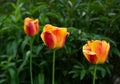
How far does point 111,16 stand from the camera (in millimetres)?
3008

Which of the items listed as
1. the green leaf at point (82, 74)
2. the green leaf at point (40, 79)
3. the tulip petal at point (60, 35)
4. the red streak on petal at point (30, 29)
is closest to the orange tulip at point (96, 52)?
the tulip petal at point (60, 35)

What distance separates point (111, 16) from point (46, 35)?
124 cm

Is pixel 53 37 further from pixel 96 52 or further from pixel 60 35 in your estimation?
pixel 96 52

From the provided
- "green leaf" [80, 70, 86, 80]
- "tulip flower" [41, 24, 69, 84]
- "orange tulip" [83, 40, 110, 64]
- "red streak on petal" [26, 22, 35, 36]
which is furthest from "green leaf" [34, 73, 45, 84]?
"orange tulip" [83, 40, 110, 64]

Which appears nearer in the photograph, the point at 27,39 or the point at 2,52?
the point at 27,39

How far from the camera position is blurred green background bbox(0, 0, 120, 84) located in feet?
9.25

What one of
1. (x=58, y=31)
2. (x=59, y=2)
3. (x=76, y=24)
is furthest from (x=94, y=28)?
(x=58, y=31)

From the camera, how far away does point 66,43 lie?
2867mm

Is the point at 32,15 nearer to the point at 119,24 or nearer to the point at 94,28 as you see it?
the point at 94,28

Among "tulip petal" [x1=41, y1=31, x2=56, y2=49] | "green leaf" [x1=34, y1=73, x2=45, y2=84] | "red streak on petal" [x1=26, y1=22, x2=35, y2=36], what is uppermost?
"tulip petal" [x1=41, y1=31, x2=56, y2=49]

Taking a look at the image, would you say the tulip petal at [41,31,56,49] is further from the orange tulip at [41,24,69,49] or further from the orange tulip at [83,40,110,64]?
the orange tulip at [83,40,110,64]

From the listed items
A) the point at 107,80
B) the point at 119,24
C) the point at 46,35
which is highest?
the point at 46,35

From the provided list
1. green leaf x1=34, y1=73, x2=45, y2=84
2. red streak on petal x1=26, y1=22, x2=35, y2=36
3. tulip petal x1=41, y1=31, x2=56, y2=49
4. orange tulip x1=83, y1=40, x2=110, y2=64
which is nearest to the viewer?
orange tulip x1=83, y1=40, x2=110, y2=64

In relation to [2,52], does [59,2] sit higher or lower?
higher
